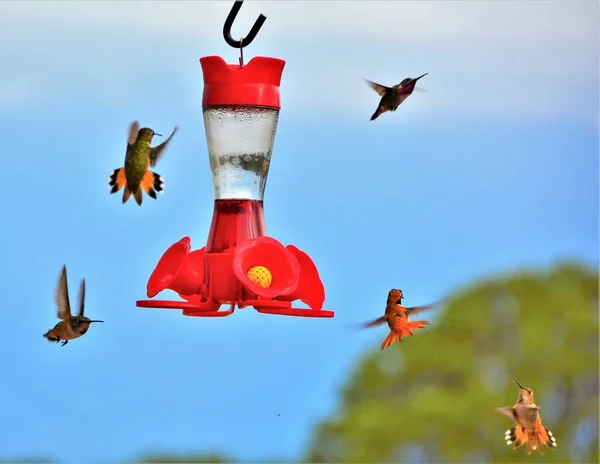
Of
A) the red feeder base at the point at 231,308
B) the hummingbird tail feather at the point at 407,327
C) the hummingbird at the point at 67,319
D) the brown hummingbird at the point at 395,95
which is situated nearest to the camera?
the red feeder base at the point at 231,308

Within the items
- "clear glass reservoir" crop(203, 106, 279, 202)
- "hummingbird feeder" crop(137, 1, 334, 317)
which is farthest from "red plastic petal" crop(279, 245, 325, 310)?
"clear glass reservoir" crop(203, 106, 279, 202)

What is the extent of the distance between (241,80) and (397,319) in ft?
4.44

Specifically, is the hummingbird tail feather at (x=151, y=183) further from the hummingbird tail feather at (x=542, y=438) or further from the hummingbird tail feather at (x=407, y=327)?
the hummingbird tail feather at (x=542, y=438)

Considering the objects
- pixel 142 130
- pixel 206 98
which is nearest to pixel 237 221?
pixel 206 98

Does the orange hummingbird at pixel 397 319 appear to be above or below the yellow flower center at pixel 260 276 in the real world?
below

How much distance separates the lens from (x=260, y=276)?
13.4 ft

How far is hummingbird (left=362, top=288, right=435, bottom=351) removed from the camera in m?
4.84

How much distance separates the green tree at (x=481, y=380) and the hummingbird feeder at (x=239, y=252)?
1638 cm

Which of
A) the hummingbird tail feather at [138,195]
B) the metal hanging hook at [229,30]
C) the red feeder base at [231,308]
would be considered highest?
the metal hanging hook at [229,30]

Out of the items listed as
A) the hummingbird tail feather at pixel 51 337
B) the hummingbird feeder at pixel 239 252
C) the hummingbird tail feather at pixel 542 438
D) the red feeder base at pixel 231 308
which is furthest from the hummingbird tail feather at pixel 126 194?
the hummingbird tail feather at pixel 542 438

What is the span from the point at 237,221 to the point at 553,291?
2020 centimetres

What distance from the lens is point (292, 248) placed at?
434cm

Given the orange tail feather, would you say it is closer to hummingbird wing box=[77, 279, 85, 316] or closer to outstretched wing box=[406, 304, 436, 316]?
outstretched wing box=[406, 304, 436, 316]

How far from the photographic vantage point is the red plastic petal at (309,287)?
4.21m
